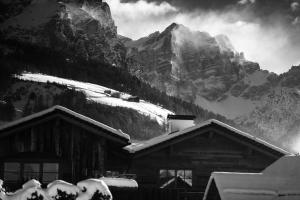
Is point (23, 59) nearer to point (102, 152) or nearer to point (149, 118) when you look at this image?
point (149, 118)

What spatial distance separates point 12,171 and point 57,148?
2.01m

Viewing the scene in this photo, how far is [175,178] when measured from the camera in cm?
2305

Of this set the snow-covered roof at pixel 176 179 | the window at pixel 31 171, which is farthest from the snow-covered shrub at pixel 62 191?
the snow-covered roof at pixel 176 179

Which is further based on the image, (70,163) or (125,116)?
(125,116)

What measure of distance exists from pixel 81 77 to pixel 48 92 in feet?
152

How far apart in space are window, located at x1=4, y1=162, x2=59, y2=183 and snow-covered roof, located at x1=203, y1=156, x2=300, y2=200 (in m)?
8.81

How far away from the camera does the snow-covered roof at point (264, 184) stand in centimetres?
1362

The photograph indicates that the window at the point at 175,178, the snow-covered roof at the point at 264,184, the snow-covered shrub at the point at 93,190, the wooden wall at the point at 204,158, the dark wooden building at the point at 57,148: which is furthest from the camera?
the window at the point at 175,178

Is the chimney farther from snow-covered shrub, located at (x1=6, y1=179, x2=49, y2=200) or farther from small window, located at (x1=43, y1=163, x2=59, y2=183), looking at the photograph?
snow-covered shrub, located at (x1=6, y1=179, x2=49, y2=200)

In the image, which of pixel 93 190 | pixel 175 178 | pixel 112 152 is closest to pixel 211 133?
pixel 175 178

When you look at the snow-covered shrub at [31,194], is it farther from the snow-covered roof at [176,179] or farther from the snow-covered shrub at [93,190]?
the snow-covered roof at [176,179]

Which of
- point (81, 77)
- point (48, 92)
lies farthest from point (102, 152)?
point (81, 77)

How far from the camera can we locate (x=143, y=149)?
2225cm

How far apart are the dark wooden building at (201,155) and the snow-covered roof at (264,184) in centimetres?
786
